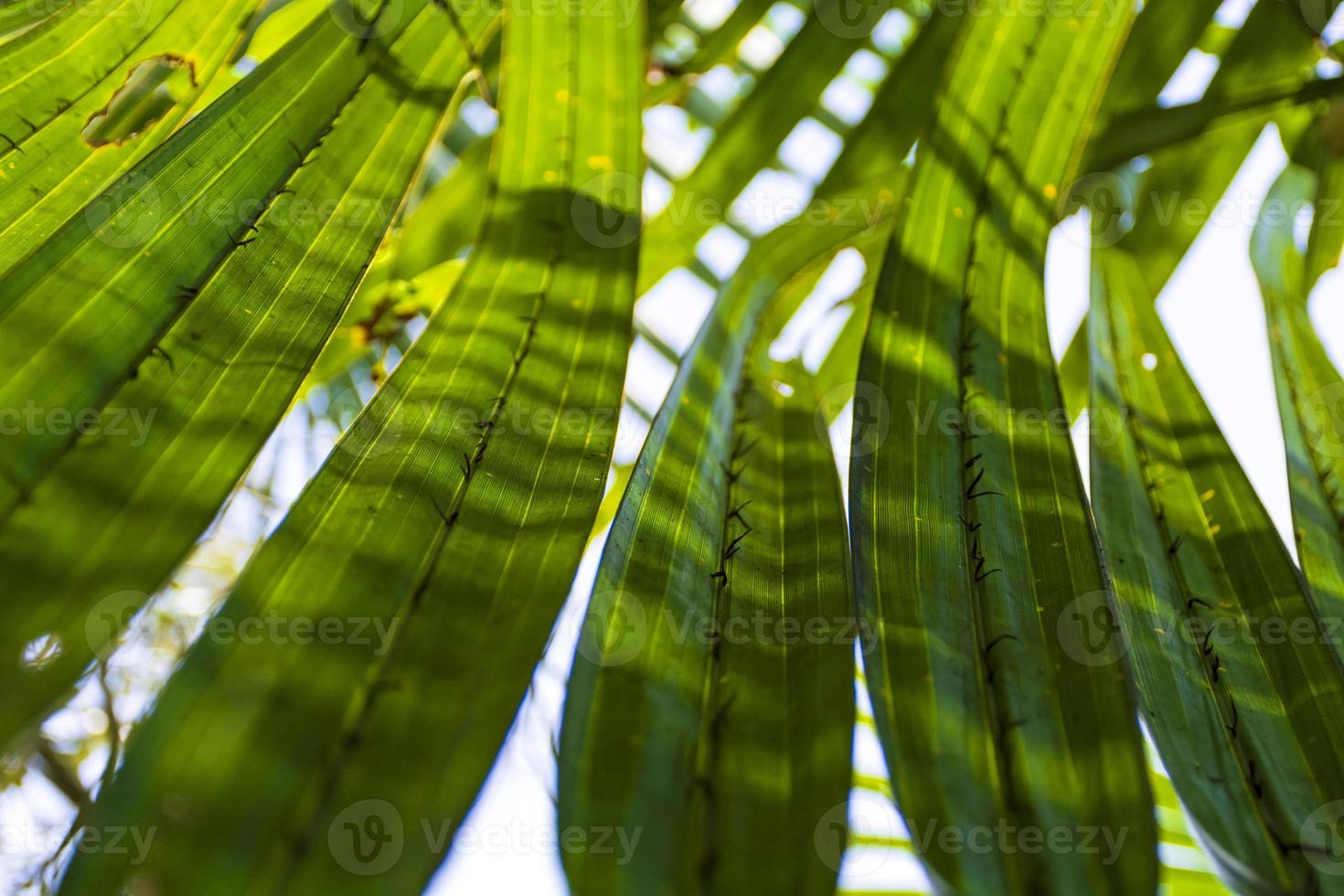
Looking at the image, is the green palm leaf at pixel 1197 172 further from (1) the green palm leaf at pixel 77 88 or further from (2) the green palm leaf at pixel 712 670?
(1) the green palm leaf at pixel 77 88

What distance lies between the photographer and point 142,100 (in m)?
0.87

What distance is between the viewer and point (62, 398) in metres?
0.54

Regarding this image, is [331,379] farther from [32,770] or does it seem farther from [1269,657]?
[32,770]

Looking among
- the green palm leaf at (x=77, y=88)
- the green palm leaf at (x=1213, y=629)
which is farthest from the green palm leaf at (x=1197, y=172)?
the green palm leaf at (x=77, y=88)

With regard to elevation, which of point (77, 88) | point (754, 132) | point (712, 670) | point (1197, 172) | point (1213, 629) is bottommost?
point (712, 670)

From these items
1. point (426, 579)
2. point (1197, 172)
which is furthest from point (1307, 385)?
point (426, 579)

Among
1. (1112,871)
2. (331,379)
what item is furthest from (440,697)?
(331,379)

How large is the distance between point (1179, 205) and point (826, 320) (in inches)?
21.8

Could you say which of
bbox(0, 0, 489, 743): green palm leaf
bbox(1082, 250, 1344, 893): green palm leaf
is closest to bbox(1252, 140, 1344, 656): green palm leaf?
bbox(1082, 250, 1344, 893): green palm leaf

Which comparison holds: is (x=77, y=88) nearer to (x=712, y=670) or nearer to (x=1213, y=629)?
(x=712, y=670)

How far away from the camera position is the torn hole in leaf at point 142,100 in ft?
2.70

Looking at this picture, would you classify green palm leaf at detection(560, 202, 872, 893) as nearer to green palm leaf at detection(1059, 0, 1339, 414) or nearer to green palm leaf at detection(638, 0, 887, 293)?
green palm leaf at detection(638, 0, 887, 293)

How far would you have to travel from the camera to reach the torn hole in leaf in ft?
2.70

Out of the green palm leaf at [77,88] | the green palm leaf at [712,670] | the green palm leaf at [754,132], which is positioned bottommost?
the green palm leaf at [712,670]
